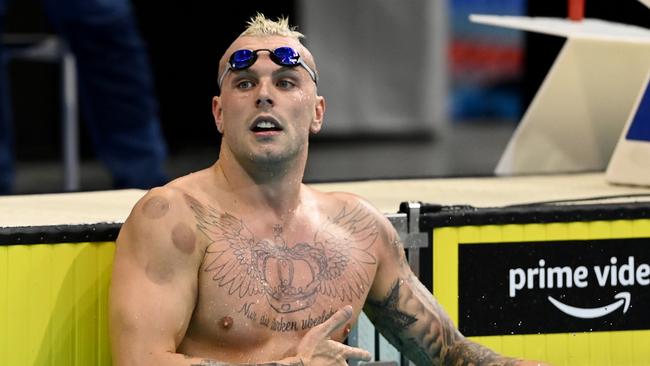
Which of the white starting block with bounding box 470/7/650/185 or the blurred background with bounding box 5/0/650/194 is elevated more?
the blurred background with bounding box 5/0/650/194

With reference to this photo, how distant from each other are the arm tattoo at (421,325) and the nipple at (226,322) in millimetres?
494

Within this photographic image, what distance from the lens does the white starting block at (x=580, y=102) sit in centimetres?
524

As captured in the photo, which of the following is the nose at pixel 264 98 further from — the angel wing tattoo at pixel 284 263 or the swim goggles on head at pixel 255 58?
the angel wing tattoo at pixel 284 263

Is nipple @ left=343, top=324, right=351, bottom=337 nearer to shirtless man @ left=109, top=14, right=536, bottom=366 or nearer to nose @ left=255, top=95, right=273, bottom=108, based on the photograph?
shirtless man @ left=109, top=14, right=536, bottom=366

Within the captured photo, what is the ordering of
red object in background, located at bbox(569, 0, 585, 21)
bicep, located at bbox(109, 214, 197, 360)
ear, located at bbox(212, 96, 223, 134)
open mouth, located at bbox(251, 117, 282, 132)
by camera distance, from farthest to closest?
1. red object in background, located at bbox(569, 0, 585, 21)
2. ear, located at bbox(212, 96, 223, 134)
3. open mouth, located at bbox(251, 117, 282, 132)
4. bicep, located at bbox(109, 214, 197, 360)

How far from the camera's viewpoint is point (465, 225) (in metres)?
4.28

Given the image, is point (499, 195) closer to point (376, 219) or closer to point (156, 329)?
point (376, 219)

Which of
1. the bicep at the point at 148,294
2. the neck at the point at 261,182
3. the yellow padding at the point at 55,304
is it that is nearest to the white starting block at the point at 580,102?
the neck at the point at 261,182

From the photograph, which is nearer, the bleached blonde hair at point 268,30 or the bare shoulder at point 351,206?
the bleached blonde hair at point 268,30

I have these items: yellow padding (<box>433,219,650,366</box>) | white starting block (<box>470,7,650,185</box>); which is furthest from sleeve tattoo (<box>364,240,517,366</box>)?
white starting block (<box>470,7,650,185</box>)

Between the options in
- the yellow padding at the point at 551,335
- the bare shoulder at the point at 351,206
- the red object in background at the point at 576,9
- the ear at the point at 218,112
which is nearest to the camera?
the ear at the point at 218,112

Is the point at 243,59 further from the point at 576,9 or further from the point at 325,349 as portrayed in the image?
the point at 576,9

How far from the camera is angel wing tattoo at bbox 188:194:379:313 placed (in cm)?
370

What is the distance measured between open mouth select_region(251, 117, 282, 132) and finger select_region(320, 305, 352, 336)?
1.51 feet
